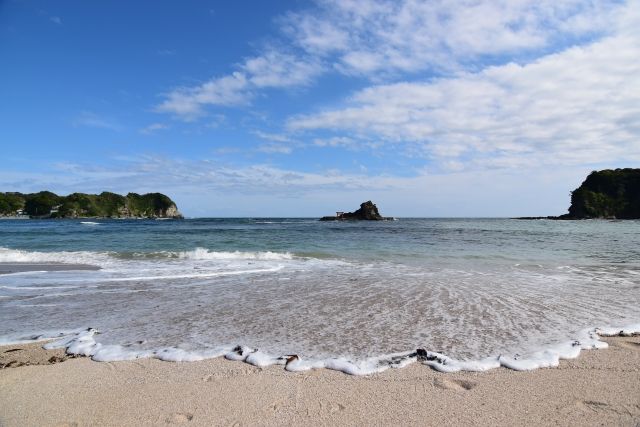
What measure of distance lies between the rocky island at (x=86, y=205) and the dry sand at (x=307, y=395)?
495ft

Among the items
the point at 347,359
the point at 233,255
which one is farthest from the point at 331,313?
the point at 233,255

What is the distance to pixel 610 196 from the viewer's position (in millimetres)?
113000

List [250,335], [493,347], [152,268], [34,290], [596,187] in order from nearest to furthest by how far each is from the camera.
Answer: [493,347]
[250,335]
[34,290]
[152,268]
[596,187]

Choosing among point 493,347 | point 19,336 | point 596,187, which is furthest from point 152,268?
point 596,187

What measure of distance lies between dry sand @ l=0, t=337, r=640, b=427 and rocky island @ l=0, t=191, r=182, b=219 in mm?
150847

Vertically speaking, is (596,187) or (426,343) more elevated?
(596,187)

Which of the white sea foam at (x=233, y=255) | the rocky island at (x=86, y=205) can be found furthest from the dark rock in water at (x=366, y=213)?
the rocky island at (x=86, y=205)

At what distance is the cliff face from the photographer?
109812 mm

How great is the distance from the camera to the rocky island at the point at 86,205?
129 metres

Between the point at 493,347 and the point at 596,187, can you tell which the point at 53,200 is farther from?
the point at 596,187

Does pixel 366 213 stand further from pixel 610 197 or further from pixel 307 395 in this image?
pixel 307 395

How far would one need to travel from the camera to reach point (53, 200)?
5241 inches

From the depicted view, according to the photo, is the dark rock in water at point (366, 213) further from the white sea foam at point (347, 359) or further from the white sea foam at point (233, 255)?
the white sea foam at point (347, 359)

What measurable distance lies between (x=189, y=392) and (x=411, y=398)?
2.11 metres
